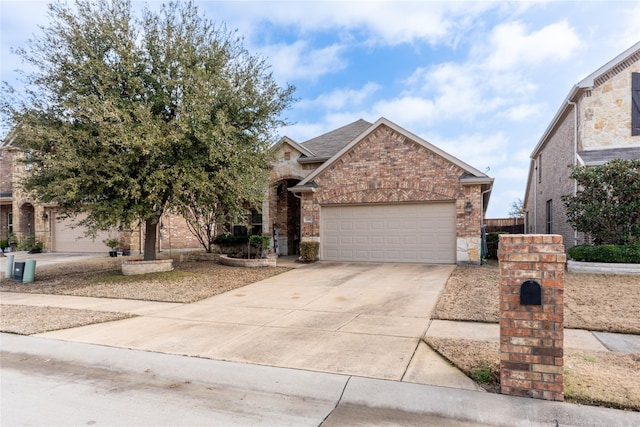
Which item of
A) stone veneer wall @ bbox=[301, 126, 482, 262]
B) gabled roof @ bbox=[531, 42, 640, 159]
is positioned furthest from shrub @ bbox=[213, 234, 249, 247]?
gabled roof @ bbox=[531, 42, 640, 159]

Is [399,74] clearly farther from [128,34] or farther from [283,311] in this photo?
[283,311]

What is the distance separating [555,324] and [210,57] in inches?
418

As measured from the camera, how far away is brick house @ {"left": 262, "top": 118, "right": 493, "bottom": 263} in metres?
13.2

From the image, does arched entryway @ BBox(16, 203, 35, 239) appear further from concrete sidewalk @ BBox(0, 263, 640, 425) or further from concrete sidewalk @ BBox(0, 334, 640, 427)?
concrete sidewalk @ BBox(0, 334, 640, 427)

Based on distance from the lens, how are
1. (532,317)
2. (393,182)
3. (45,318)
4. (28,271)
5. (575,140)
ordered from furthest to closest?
(393,182)
(575,140)
(28,271)
(45,318)
(532,317)

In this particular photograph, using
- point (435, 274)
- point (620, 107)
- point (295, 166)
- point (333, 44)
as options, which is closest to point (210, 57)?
point (333, 44)

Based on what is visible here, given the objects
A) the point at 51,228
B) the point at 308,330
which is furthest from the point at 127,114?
the point at 51,228

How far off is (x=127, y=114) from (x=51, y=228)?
1687cm

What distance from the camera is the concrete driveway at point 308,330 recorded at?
4.41m

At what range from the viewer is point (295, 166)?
17.4 metres

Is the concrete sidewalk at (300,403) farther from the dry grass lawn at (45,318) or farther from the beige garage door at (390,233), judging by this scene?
the beige garage door at (390,233)

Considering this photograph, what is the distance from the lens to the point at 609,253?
10523mm

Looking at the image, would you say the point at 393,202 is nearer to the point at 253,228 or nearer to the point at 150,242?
the point at 253,228

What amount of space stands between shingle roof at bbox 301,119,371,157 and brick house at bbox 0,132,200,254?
7.88 meters
